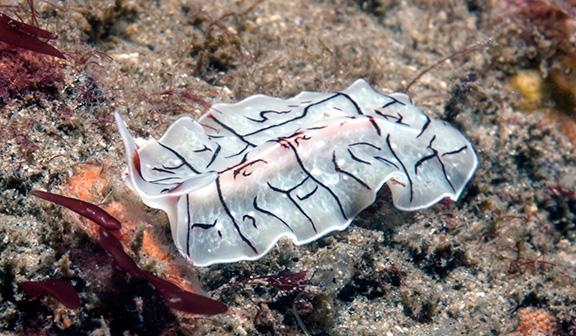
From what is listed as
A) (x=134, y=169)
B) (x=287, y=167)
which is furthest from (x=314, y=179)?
(x=134, y=169)

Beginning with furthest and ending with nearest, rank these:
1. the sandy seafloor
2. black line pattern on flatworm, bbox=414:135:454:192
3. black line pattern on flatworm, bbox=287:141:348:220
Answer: black line pattern on flatworm, bbox=414:135:454:192
black line pattern on flatworm, bbox=287:141:348:220
the sandy seafloor

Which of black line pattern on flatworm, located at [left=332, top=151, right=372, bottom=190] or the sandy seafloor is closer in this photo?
the sandy seafloor

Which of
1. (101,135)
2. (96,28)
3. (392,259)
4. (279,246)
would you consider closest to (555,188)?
(392,259)

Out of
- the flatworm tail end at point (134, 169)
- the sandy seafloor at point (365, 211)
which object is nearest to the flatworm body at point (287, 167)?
the flatworm tail end at point (134, 169)

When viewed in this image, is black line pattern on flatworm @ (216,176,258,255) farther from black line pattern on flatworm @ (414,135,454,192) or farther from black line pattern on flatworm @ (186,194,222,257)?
black line pattern on flatworm @ (414,135,454,192)

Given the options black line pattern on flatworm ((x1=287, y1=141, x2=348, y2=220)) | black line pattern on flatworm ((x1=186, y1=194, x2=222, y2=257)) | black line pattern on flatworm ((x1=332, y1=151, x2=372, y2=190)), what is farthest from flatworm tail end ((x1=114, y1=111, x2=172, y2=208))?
black line pattern on flatworm ((x1=332, y1=151, x2=372, y2=190))

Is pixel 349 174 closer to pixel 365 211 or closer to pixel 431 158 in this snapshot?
pixel 365 211

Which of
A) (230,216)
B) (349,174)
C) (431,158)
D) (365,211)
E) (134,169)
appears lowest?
(365,211)
